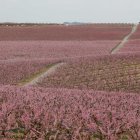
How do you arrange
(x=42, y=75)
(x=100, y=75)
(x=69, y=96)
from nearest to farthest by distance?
(x=69, y=96) < (x=100, y=75) < (x=42, y=75)

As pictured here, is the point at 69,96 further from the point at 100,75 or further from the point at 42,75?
the point at 42,75

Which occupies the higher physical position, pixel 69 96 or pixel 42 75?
pixel 69 96

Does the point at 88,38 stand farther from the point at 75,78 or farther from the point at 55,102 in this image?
the point at 55,102

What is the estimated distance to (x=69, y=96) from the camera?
16859 mm

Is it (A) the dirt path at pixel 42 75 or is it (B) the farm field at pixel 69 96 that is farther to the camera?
(A) the dirt path at pixel 42 75

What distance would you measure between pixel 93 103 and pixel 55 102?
122 centimetres

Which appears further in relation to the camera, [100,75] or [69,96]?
[100,75]

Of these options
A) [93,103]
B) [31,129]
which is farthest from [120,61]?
[31,129]

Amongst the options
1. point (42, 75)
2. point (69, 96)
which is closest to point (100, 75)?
point (42, 75)

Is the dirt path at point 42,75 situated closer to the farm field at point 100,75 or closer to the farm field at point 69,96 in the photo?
the farm field at point 69,96

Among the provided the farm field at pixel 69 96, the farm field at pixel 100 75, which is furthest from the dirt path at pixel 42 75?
the farm field at pixel 100 75

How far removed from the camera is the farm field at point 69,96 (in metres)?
9.88

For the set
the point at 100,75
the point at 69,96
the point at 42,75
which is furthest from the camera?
the point at 42,75

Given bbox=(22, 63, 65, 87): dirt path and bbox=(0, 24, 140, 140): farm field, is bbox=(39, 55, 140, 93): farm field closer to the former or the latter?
bbox=(0, 24, 140, 140): farm field
